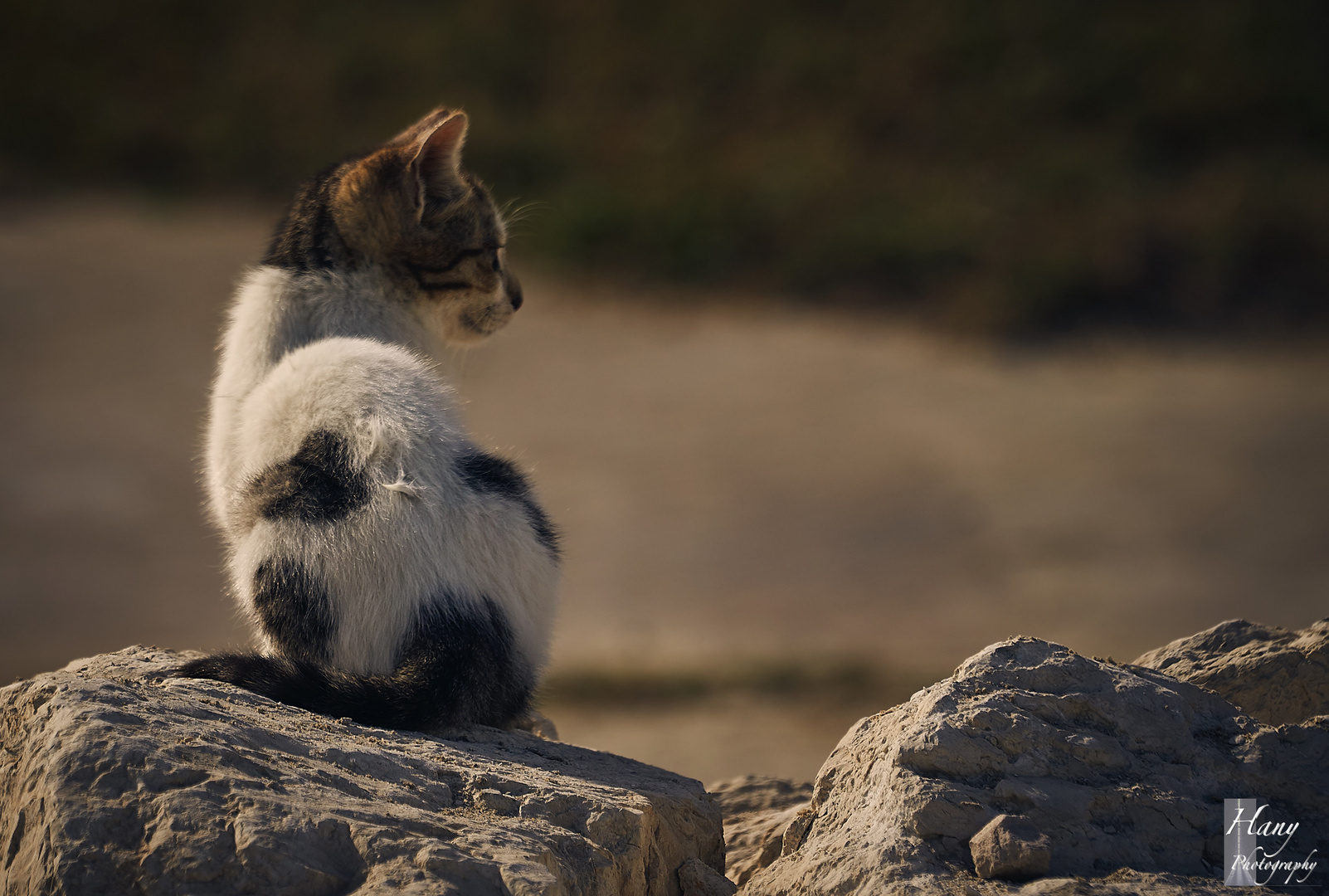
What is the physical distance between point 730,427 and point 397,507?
288 inches

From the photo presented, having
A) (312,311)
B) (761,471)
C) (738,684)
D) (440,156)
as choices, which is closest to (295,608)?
(312,311)

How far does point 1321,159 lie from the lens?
496 inches

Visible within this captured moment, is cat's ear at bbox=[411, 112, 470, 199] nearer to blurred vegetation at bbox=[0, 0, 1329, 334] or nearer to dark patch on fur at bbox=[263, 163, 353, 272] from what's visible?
dark patch on fur at bbox=[263, 163, 353, 272]

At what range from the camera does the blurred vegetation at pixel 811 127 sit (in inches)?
443

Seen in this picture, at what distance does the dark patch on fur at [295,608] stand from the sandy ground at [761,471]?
326cm

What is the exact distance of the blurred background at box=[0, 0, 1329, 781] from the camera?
7.19 metres

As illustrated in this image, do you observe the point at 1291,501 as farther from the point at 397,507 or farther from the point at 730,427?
the point at 397,507

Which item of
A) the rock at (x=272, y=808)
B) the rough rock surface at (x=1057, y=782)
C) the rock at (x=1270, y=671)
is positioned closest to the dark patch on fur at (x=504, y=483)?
the rock at (x=272, y=808)

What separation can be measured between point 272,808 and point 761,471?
7.37 m

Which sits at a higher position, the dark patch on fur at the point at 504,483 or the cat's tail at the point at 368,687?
the dark patch on fur at the point at 504,483

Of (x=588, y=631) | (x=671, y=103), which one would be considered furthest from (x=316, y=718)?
(x=671, y=103)

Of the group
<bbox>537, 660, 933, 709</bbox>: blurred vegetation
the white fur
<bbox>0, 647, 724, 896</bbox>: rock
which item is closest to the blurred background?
<bbox>537, 660, 933, 709</bbox>: blurred vegetation

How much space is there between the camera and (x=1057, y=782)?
1816mm

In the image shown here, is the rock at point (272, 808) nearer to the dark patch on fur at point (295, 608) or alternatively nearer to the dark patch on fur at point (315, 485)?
the dark patch on fur at point (295, 608)
